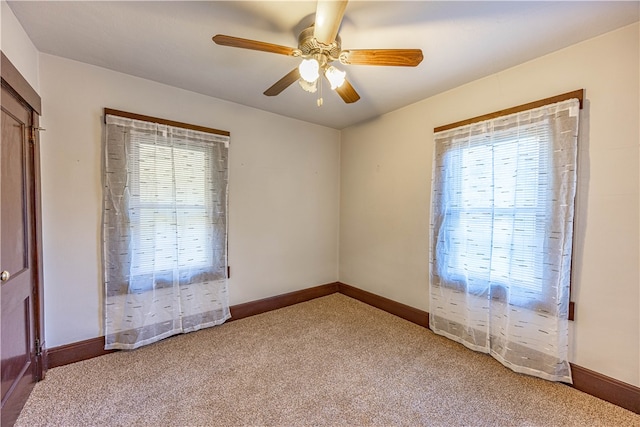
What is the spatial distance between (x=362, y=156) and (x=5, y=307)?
11.1ft

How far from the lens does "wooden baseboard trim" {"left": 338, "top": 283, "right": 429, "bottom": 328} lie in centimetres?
289

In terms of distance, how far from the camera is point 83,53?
204 centimetres

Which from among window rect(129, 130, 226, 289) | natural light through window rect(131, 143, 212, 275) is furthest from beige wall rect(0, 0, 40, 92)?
natural light through window rect(131, 143, 212, 275)

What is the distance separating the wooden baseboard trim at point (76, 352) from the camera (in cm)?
208

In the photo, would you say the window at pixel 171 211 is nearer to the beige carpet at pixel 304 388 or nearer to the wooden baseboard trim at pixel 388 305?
the beige carpet at pixel 304 388

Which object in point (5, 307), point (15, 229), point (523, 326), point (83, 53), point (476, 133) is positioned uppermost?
point (83, 53)

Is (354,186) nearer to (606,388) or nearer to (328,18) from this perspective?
(328,18)

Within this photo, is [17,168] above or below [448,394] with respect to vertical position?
above

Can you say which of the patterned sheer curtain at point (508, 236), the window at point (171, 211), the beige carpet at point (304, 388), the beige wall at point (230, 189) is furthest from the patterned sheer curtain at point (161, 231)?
the patterned sheer curtain at point (508, 236)

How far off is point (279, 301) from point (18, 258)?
7.60ft

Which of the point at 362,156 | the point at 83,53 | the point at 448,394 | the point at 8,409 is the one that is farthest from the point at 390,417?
the point at 83,53

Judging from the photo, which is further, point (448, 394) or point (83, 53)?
point (83, 53)

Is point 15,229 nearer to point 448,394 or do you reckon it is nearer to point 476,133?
point 448,394

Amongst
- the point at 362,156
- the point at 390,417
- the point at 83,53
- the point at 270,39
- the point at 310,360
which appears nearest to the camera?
the point at 390,417
